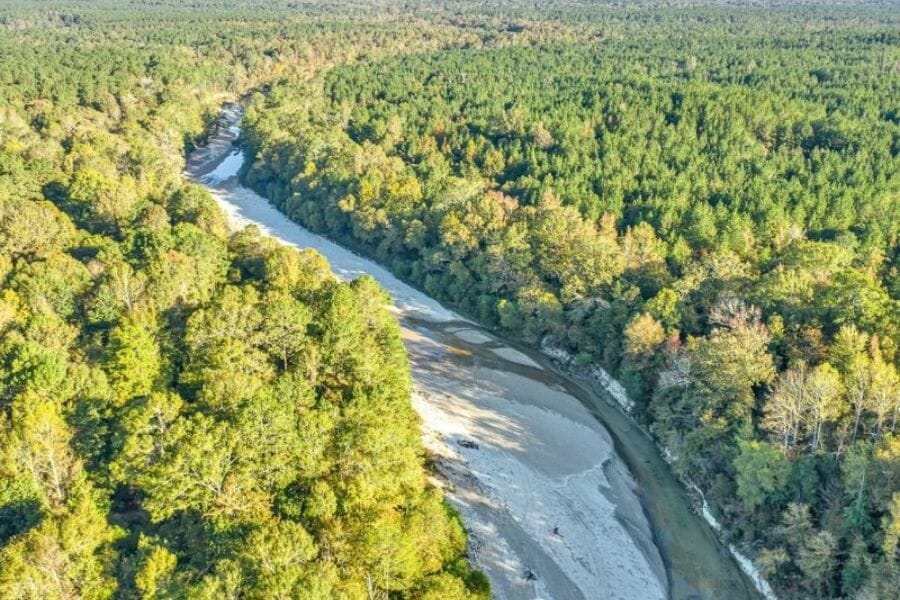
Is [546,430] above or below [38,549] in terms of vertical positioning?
below

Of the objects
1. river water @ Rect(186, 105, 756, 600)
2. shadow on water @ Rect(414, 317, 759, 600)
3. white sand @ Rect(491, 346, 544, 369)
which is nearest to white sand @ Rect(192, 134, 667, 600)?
river water @ Rect(186, 105, 756, 600)

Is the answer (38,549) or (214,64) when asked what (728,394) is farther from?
(214,64)

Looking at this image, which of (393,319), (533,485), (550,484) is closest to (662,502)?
(550,484)

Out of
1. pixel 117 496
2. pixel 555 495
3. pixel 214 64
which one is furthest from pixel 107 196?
pixel 214 64

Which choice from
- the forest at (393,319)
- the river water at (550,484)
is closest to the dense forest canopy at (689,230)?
the forest at (393,319)

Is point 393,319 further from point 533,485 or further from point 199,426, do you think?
point 199,426

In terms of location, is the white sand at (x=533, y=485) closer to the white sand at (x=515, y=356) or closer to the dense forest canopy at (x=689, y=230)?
the white sand at (x=515, y=356)

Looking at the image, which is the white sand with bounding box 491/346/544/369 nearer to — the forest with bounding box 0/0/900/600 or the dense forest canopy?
the dense forest canopy
